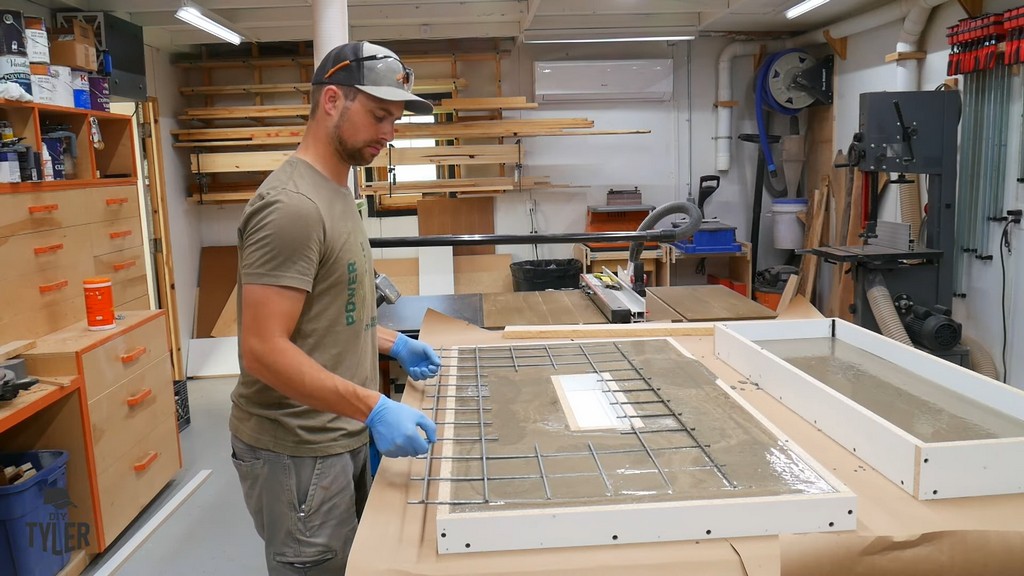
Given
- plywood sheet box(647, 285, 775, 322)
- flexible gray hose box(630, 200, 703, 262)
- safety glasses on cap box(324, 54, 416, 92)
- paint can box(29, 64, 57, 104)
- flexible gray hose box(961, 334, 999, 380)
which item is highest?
paint can box(29, 64, 57, 104)

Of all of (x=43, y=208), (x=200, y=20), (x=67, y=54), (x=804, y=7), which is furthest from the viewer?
(x=804, y=7)

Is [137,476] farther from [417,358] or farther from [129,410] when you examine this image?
[417,358]

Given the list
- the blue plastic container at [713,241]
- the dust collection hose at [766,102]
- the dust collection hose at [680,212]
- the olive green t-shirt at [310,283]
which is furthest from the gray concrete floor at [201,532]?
the dust collection hose at [766,102]

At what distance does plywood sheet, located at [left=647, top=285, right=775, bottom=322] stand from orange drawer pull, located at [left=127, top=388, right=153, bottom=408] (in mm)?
2239

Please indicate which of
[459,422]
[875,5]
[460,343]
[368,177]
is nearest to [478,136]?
[368,177]

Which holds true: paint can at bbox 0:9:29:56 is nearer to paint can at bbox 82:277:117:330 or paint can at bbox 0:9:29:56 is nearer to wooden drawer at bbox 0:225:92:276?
wooden drawer at bbox 0:225:92:276

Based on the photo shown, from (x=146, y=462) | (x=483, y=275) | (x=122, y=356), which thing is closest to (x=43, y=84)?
(x=122, y=356)

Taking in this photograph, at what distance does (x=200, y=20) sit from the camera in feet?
14.3

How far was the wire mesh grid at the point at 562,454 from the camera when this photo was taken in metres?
1.16

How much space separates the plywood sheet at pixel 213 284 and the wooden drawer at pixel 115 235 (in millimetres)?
2067

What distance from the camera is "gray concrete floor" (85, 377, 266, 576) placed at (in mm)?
2857

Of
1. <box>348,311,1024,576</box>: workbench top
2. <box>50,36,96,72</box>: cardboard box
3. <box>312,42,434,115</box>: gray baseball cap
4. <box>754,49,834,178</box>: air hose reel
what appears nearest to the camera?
<box>348,311,1024,576</box>: workbench top

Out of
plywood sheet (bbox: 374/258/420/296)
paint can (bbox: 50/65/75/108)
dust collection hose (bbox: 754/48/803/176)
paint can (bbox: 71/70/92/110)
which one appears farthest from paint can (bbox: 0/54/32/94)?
dust collection hose (bbox: 754/48/803/176)

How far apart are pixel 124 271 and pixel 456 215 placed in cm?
291
